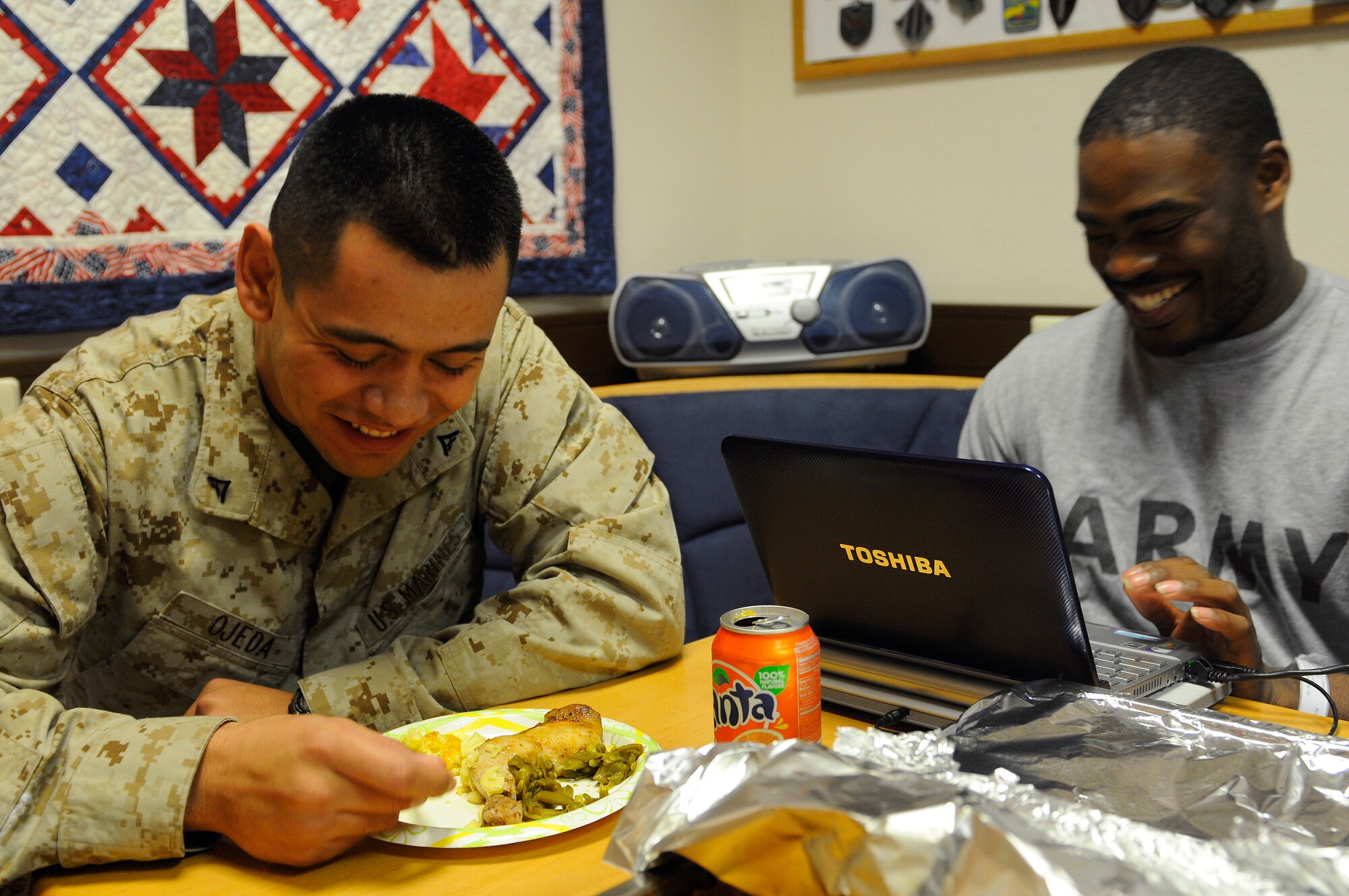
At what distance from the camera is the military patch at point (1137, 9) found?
2051 millimetres

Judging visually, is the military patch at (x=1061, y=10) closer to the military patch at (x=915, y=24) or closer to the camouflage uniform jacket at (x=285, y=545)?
the military patch at (x=915, y=24)

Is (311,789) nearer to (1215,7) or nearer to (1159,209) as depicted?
(1159,209)

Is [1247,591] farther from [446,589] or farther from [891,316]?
[891,316]

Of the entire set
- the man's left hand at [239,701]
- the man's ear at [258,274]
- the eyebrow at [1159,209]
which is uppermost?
the eyebrow at [1159,209]

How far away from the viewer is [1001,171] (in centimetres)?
233

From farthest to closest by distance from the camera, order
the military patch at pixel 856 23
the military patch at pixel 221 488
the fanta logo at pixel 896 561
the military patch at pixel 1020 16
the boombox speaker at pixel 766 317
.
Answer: the military patch at pixel 856 23, the boombox speaker at pixel 766 317, the military patch at pixel 1020 16, the military patch at pixel 221 488, the fanta logo at pixel 896 561

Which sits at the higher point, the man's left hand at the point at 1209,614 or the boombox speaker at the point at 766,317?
the boombox speaker at the point at 766,317

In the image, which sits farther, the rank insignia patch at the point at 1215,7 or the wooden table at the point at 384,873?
the rank insignia patch at the point at 1215,7

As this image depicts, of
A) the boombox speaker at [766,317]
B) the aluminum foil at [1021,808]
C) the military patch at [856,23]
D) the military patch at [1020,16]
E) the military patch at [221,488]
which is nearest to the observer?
the aluminum foil at [1021,808]

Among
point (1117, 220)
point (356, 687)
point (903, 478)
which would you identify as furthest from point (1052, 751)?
point (1117, 220)

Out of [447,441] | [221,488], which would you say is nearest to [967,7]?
[447,441]

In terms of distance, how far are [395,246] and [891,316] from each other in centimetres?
156

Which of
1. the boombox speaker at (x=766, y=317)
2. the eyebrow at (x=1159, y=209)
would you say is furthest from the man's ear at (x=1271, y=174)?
the boombox speaker at (x=766, y=317)

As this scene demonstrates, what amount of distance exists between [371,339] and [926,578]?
52 cm
